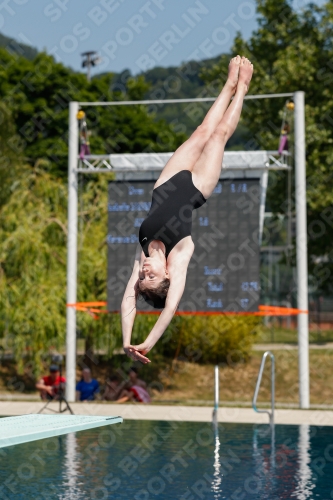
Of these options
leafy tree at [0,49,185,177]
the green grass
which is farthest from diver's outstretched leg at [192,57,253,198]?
leafy tree at [0,49,185,177]

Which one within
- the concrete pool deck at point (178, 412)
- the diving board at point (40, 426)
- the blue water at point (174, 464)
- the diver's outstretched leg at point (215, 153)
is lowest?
the blue water at point (174, 464)

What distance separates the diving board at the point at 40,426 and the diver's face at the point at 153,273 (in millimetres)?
1537

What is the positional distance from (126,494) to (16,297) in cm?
1284

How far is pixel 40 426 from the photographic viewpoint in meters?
7.79

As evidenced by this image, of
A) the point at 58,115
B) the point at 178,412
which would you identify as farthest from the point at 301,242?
the point at 58,115

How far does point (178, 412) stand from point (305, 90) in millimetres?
17215

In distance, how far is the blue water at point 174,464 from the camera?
393 inches

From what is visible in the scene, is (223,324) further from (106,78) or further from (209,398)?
(106,78)

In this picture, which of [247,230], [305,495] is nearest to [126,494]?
[305,495]

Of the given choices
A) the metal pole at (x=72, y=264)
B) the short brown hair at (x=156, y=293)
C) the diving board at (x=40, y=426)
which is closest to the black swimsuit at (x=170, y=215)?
the short brown hair at (x=156, y=293)

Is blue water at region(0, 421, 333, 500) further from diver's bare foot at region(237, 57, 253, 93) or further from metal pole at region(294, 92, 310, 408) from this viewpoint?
diver's bare foot at region(237, 57, 253, 93)

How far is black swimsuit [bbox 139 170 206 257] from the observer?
718 centimetres

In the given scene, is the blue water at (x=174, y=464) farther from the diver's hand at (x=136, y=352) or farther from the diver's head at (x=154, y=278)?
the diver's head at (x=154, y=278)

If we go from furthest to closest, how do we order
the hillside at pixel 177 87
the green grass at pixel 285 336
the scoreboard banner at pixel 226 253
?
1. the hillside at pixel 177 87
2. the green grass at pixel 285 336
3. the scoreboard banner at pixel 226 253
